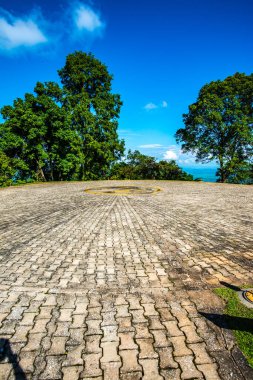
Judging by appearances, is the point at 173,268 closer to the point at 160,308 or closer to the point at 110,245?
the point at 160,308

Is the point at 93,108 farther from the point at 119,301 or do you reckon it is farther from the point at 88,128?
the point at 119,301

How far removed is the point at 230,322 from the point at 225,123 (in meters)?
28.8

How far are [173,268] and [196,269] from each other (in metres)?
0.50

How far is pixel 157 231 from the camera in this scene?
806cm

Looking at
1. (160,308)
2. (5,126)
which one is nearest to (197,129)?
(5,126)

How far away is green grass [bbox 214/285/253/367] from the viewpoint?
9.81 feet

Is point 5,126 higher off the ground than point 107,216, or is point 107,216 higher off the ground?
point 5,126

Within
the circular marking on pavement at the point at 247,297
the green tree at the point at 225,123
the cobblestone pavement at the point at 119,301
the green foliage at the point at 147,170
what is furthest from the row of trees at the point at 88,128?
the circular marking on pavement at the point at 247,297

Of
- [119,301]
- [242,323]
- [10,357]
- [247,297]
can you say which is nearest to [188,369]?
[242,323]

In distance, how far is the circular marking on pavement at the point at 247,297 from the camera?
391cm

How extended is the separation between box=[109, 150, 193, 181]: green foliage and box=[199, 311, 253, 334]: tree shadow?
3439 cm

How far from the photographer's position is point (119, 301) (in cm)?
402

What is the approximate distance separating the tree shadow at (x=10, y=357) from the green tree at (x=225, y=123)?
28902 mm

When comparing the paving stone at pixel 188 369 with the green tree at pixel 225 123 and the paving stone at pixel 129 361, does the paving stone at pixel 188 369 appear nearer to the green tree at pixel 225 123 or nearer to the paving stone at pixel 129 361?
the paving stone at pixel 129 361
